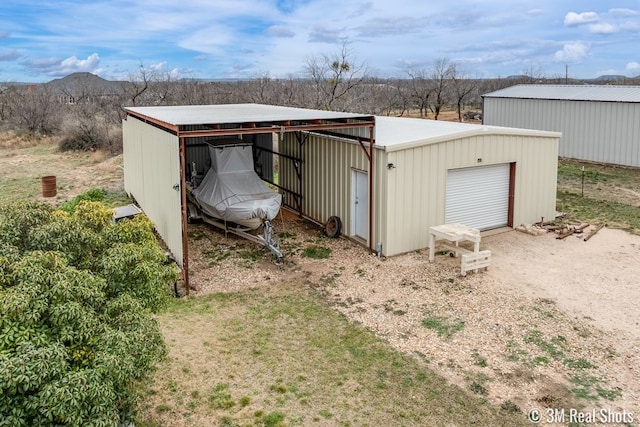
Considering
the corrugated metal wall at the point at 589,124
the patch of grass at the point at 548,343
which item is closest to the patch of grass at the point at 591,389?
the patch of grass at the point at 548,343

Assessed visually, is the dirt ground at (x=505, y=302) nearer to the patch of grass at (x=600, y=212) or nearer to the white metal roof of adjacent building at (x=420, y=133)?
the patch of grass at (x=600, y=212)

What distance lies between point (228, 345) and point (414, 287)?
3881 millimetres

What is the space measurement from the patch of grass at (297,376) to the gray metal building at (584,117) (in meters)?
18.3

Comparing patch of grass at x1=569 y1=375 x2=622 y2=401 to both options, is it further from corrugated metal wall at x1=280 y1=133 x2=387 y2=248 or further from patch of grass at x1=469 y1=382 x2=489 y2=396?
corrugated metal wall at x1=280 y1=133 x2=387 y2=248

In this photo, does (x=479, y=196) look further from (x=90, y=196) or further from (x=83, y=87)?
(x=83, y=87)

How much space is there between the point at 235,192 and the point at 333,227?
2.55m

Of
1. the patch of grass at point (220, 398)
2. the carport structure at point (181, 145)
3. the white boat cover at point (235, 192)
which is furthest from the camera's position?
the white boat cover at point (235, 192)

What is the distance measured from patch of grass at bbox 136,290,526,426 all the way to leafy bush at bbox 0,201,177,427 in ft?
5.38

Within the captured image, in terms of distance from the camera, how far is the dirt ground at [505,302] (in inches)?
285

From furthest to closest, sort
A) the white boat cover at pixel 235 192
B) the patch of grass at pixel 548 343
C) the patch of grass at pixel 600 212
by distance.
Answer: the patch of grass at pixel 600 212
the white boat cover at pixel 235 192
the patch of grass at pixel 548 343

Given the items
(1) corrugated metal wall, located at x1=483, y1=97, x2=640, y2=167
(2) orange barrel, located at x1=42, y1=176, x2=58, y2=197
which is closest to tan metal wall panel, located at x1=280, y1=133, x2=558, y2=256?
(2) orange barrel, located at x1=42, y1=176, x2=58, y2=197

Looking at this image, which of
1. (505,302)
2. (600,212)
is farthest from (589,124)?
(505,302)

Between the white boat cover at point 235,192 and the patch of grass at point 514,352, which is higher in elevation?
the white boat cover at point 235,192

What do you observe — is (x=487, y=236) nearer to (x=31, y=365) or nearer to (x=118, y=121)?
(x=31, y=365)
